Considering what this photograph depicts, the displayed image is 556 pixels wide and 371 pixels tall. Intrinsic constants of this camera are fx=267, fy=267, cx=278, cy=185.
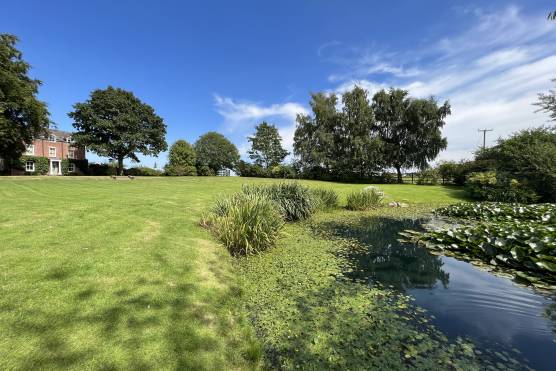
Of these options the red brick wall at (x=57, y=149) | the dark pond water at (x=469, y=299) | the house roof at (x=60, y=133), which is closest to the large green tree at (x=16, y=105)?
the red brick wall at (x=57, y=149)

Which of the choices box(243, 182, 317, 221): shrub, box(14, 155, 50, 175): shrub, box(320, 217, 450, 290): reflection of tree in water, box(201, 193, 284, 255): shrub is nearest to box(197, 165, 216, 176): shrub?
box(14, 155, 50, 175): shrub

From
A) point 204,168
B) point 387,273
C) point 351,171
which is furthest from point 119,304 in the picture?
point 204,168

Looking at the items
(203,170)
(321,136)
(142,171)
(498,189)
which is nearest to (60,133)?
(142,171)

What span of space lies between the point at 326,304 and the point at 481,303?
9.47 feet

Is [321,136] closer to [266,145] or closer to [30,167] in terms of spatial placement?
[266,145]

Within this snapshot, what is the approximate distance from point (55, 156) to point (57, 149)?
137cm

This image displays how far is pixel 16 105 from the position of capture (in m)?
23.1

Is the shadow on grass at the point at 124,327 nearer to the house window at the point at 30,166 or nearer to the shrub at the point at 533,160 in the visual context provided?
the shrub at the point at 533,160

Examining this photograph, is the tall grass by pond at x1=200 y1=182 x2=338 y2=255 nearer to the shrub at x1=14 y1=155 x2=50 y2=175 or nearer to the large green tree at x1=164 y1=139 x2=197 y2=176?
the large green tree at x1=164 y1=139 x2=197 y2=176

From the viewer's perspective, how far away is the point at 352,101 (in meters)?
34.8

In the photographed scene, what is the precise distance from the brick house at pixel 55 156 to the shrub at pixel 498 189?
48289 mm

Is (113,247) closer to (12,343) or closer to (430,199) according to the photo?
(12,343)

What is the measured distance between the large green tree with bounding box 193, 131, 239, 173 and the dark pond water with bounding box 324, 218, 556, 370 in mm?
47145

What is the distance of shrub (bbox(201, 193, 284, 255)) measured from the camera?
746 cm
